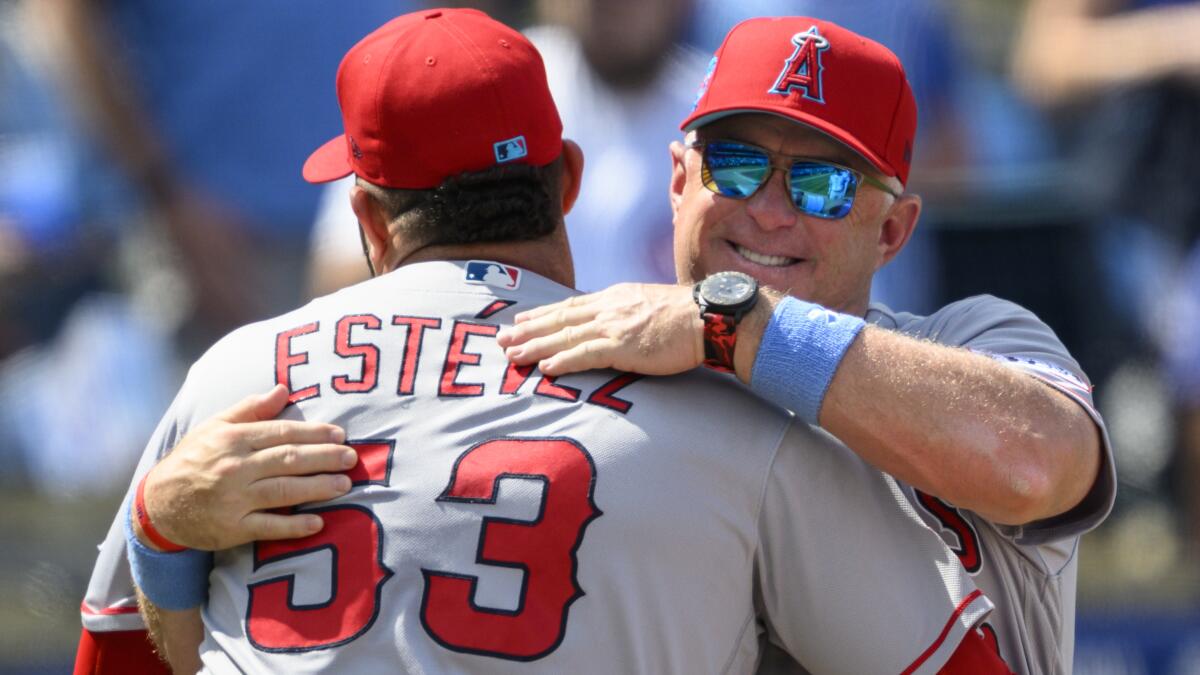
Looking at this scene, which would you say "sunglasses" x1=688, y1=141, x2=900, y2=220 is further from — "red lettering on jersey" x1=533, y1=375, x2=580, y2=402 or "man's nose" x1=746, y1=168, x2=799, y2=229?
"red lettering on jersey" x1=533, y1=375, x2=580, y2=402

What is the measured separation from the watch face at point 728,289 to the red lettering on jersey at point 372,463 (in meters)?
0.49

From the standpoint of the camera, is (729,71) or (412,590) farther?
(729,71)

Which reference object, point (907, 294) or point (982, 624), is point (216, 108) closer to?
point (907, 294)

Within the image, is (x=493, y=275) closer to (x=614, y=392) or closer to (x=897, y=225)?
(x=614, y=392)

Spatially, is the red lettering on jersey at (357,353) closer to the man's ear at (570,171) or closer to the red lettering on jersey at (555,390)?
the red lettering on jersey at (555,390)

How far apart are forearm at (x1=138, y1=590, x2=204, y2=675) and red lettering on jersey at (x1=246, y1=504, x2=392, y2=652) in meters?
0.19

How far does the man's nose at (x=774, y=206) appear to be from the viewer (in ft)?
8.38

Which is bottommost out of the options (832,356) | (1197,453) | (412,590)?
(1197,453)

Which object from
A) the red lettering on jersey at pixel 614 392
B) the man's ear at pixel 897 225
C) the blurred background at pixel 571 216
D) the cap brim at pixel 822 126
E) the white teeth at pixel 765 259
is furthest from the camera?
the blurred background at pixel 571 216

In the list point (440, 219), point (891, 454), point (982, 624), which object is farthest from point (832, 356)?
point (440, 219)

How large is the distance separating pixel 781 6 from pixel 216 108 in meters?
2.00

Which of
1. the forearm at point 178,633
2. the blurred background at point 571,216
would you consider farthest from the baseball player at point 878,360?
the blurred background at point 571,216

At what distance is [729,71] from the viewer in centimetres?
260

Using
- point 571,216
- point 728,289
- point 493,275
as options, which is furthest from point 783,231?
point 571,216
